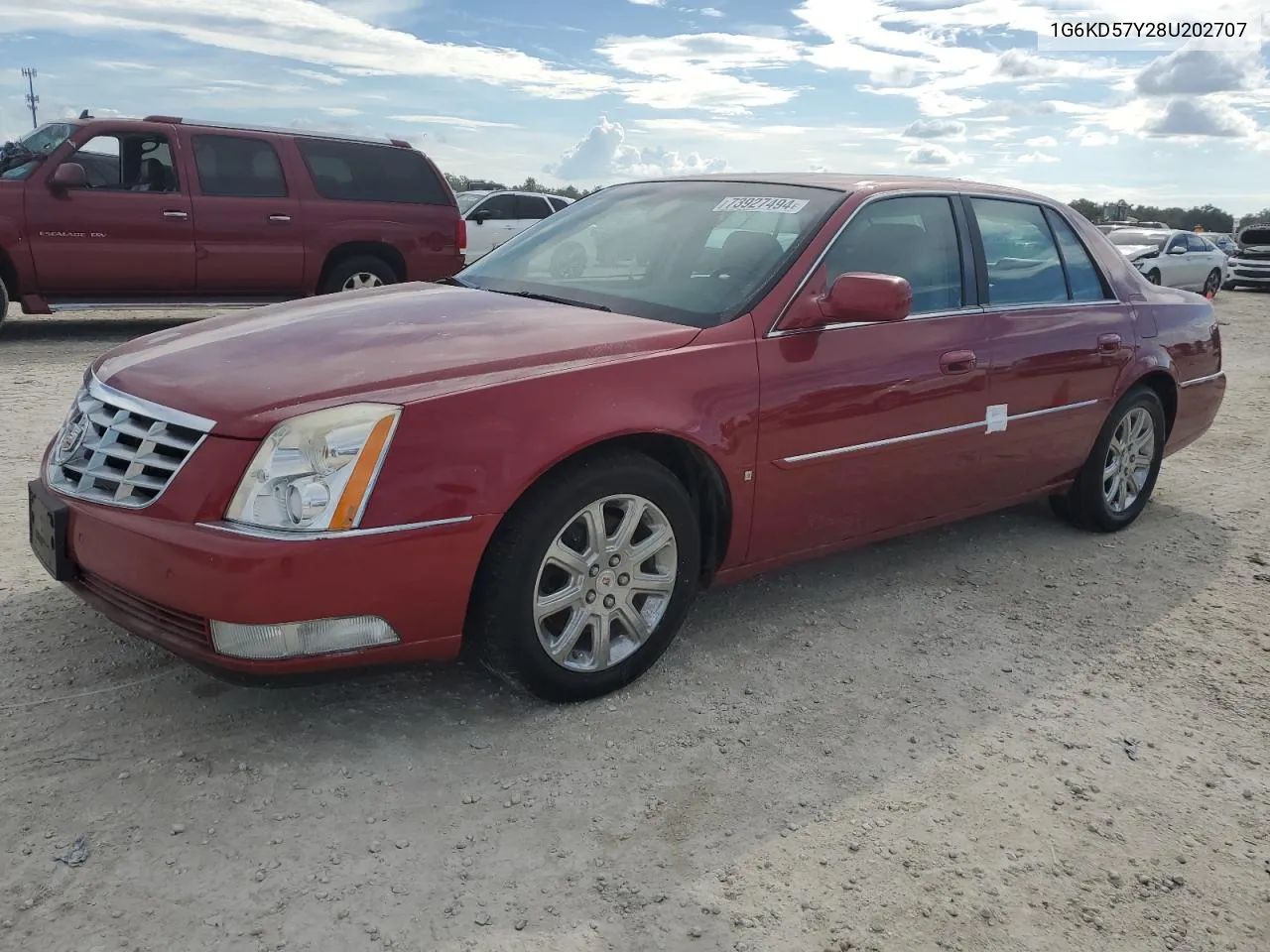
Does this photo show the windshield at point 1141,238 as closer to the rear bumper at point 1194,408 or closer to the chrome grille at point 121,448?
the rear bumper at point 1194,408

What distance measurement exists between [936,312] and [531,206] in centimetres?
1541

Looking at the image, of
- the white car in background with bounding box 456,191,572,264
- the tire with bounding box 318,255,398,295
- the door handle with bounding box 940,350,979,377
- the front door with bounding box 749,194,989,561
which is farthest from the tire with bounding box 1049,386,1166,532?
the white car in background with bounding box 456,191,572,264

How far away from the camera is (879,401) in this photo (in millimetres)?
3855

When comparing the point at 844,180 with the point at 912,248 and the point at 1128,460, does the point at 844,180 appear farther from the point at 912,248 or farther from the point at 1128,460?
the point at 1128,460

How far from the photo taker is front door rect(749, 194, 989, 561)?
11.9 feet

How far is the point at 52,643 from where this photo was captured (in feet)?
11.2

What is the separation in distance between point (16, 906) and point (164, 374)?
56.2 inches

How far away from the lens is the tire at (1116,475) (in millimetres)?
5055

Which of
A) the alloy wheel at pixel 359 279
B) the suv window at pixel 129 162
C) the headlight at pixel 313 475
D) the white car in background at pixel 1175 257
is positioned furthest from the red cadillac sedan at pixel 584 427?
the white car in background at pixel 1175 257

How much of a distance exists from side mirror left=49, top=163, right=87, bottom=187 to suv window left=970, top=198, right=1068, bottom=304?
761 centimetres

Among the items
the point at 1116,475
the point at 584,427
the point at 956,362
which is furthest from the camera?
the point at 1116,475

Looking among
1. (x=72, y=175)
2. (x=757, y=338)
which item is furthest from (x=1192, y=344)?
(x=72, y=175)

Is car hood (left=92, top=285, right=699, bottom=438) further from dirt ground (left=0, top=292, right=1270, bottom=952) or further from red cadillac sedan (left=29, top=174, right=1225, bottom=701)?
dirt ground (left=0, top=292, right=1270, bottom=952)

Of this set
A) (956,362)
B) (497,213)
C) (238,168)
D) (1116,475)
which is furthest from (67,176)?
(497,213)
